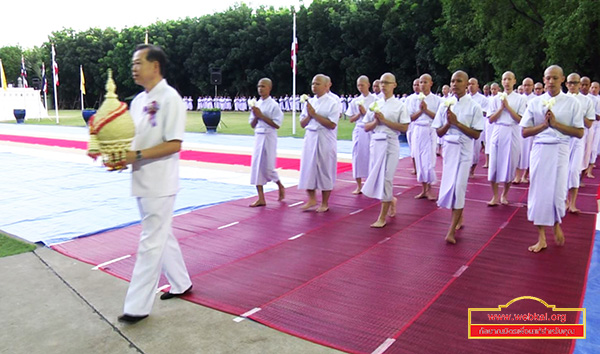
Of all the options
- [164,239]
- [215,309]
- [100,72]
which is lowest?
[215,309]

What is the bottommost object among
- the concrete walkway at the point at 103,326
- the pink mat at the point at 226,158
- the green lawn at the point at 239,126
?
the concrete walkway at the point at 103,326

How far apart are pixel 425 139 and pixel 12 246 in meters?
6.62

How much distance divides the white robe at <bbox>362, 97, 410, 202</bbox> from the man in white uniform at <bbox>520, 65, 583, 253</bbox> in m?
1.64

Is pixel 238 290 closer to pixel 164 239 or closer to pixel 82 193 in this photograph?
pixel 164 239

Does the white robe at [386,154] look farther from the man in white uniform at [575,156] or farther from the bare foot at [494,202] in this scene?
the man in white uniform at [575,156]

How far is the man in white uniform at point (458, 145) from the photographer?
19.1ft

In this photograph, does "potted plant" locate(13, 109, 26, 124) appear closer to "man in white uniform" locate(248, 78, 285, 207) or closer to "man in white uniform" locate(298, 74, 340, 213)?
"man in white uniform" locate(248, 78, 285, 207)

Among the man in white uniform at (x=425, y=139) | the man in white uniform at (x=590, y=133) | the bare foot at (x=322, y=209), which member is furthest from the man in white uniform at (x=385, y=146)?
the man in white uniform at (x=590, y=133)

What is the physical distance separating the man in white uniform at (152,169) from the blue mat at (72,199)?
278 centimetres

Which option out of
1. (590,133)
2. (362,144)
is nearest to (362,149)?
(362,144)

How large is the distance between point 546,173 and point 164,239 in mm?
4111

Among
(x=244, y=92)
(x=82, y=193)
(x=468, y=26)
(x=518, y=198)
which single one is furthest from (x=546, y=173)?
(x=244, y=92)

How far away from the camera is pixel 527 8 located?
2427 centimetres

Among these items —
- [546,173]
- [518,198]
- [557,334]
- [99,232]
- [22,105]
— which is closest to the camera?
[557,334]
